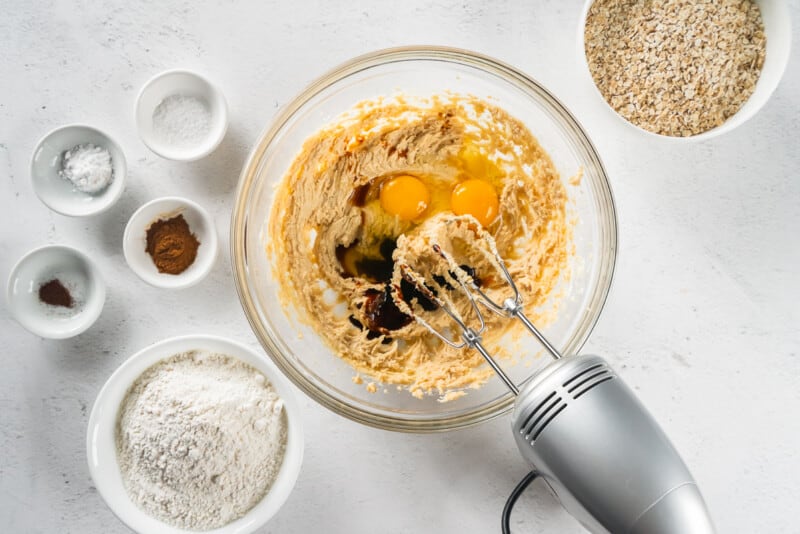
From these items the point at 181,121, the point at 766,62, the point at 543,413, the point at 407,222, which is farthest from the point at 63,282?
the point at 766,62

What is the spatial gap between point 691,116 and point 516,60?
1.74 ft

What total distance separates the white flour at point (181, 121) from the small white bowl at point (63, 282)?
43cm

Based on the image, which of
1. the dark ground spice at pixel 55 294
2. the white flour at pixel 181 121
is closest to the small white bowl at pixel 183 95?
the white flour at pixel 181 121

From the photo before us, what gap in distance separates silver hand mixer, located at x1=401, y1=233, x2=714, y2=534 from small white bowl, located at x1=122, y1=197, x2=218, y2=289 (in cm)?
99

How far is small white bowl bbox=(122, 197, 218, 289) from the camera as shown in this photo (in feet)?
5.94

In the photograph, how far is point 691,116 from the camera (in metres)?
1.82

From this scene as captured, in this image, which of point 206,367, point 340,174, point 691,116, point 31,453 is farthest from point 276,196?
point 691,116

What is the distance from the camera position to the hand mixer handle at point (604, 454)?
51.3 inches

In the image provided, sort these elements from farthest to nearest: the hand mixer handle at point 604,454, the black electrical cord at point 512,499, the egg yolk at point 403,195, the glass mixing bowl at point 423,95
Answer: the egg yolk at point 403,195 < the black electrical cord at point 512,499 < the glass mixing bowl at point 423,95 < the hand mixer handle at point 604,454

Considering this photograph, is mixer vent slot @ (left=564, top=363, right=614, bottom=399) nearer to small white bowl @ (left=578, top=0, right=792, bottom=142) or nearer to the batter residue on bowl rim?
the batter residue on bowl rim

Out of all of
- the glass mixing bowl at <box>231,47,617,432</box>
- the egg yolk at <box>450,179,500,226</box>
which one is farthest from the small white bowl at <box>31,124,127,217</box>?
the egg yolk at <box>450,179,500,226</box>

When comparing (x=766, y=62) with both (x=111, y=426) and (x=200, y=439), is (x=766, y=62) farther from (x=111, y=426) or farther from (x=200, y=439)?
(x=111, y=426)

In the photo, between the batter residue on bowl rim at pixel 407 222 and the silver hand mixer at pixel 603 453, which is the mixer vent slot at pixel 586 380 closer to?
the silver hand mixer at pixel 603 453

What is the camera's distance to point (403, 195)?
73.9 inches
